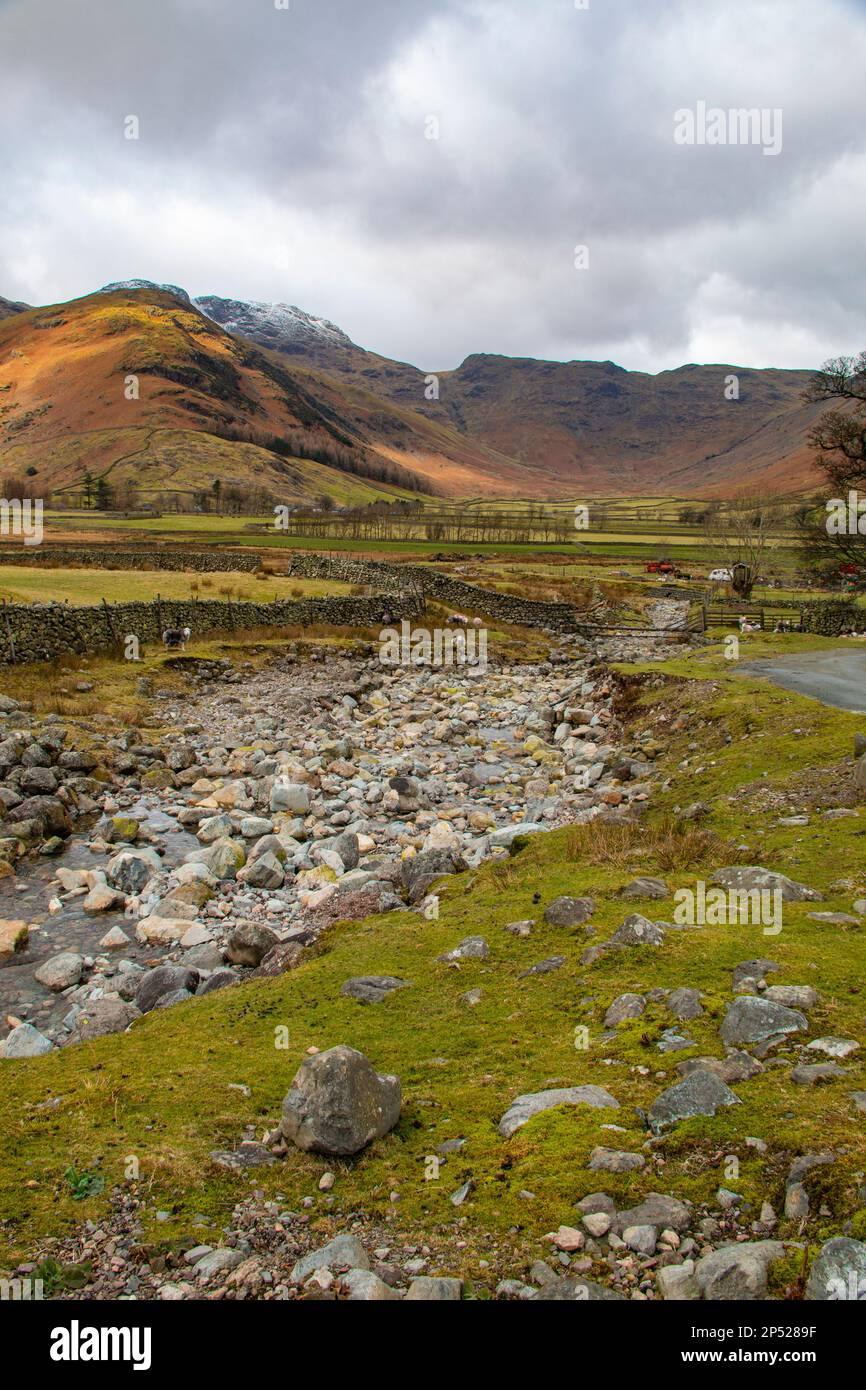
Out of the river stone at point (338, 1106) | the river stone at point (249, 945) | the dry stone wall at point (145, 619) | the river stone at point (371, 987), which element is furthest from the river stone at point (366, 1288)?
the dry stone wall at point (145, 619)

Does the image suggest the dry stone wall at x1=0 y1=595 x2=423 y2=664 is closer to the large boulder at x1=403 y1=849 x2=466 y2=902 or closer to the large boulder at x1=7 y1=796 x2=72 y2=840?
the large boulder at x1=7 y1=796 x2=72 y2=840

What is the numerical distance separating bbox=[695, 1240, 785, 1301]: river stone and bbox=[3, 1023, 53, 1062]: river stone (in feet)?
23.2

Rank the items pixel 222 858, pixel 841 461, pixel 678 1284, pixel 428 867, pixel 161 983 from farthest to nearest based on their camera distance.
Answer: pixel 841 461 → pixel 222 858 → pixel 428 867 → pixel 161 983 → pixel 678 1284

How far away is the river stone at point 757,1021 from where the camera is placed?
6.20m

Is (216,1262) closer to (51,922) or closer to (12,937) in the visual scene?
(12,937)

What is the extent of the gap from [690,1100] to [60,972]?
29.5 feet

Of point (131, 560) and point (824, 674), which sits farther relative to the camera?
point (131, 560)

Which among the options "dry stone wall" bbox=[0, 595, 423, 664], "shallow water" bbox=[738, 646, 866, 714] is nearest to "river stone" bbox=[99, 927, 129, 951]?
"shallow water" bbox=[738, 646, 866, 714]

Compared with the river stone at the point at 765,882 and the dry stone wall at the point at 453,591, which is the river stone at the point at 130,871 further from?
the dry stone wall at the point at 453,591

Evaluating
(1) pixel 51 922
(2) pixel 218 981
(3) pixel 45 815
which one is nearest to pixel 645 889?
(2) pixel 218 981

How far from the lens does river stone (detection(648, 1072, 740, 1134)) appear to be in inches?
213

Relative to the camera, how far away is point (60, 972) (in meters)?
10.9

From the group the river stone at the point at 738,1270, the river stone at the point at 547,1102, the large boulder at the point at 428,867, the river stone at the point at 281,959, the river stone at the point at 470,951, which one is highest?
the river stone at the point at 738,1270

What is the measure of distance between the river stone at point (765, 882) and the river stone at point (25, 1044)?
26.5 feet
